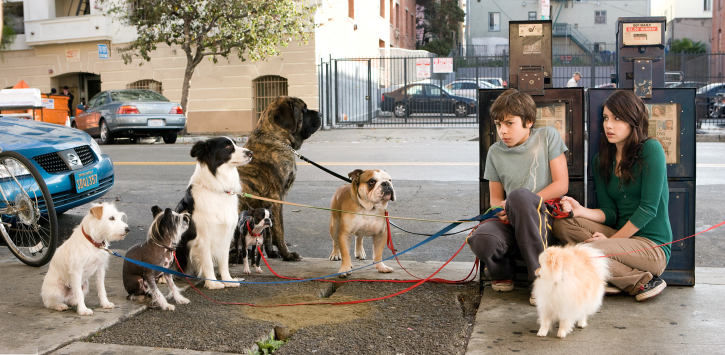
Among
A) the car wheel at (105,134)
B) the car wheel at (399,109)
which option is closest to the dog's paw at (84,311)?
the car wheel at (105,134)

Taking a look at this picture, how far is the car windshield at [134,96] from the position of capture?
18.3 meters

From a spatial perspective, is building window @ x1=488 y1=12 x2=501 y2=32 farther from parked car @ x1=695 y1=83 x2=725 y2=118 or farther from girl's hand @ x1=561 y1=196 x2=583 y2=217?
girl's hand @ x1=561 y1=196 x2=583 y2=217

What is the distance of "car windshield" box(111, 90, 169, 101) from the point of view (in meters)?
18.3

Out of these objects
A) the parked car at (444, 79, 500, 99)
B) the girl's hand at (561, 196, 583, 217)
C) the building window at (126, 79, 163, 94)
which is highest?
the building window at (126, 79, 163, 94)

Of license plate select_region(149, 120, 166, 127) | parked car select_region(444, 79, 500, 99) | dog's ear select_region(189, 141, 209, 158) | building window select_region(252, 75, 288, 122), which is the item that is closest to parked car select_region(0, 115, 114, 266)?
dog's ear select_region(189, 141, 209, 158)

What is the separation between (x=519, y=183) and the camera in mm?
4102

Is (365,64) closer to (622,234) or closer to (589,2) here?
(622,234)

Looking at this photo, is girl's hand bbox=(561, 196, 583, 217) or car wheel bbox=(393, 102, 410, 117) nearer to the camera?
girl's hand bbox=(561, 196, 583, 217)

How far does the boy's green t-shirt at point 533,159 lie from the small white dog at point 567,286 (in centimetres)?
78

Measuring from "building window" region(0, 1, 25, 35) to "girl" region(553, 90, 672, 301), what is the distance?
29.6 meters

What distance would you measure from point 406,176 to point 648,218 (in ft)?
21.6

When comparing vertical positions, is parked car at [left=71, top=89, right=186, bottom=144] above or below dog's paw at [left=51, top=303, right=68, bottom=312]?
above

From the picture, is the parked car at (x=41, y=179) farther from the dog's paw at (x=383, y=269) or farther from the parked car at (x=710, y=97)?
the parked car at (x=710, y=97)

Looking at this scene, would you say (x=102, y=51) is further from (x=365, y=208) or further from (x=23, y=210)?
(x=365, y=208)
